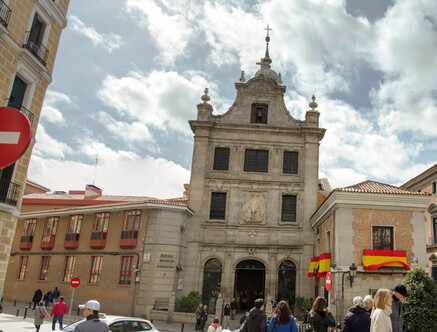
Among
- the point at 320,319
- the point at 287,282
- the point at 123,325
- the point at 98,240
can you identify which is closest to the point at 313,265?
the point at 287,282

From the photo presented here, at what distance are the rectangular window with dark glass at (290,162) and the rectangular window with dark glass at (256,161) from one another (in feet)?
5.01

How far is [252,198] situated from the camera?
31266 millimetres

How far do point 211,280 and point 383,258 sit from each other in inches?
546

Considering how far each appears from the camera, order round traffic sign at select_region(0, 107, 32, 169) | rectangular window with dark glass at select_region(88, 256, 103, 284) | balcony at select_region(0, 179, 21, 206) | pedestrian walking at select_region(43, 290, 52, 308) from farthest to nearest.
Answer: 1. rectangular window with dark glass at select_region(88, 256, 103, 284)
2. pedestrian walking at select_region(43, 290, 52, 308)
3. balcony at select_region(0, 179, 21, 206)
4. round traffic sign at select_region(0, 107, 32, 169)

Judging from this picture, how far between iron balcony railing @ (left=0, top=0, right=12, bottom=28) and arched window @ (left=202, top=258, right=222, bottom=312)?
70.7 feet

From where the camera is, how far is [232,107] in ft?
110

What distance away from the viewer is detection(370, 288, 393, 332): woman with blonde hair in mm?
5898

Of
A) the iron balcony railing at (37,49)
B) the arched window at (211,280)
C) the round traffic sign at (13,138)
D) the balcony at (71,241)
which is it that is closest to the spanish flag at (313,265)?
the arched window at (211,280)

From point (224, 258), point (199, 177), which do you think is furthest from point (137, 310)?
point (199, 177)

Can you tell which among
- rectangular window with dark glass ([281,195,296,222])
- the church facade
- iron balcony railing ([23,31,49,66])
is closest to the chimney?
the church facade

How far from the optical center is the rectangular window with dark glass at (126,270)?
89.2ft

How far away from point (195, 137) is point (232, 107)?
13.9 feet

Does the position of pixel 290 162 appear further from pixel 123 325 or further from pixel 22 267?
pixel 22 267

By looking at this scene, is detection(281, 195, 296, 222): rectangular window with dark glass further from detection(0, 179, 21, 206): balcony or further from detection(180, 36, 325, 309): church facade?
Result: detection(0, 179, 21, 206): balcony
